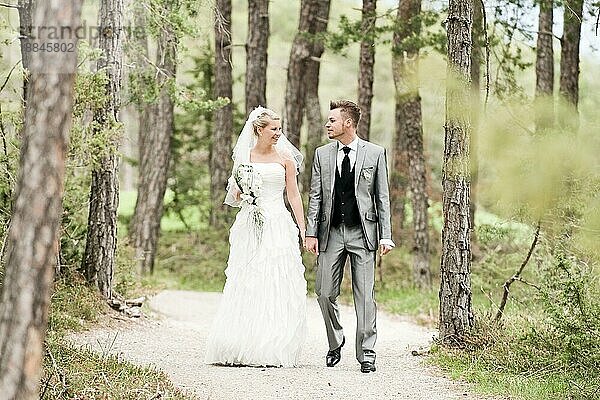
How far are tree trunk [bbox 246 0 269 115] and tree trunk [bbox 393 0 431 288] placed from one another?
12.1 ft

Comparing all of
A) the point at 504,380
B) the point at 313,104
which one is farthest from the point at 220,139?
the point at 504,380

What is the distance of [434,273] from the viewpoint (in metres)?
21.0

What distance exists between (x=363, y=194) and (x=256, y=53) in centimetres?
1177

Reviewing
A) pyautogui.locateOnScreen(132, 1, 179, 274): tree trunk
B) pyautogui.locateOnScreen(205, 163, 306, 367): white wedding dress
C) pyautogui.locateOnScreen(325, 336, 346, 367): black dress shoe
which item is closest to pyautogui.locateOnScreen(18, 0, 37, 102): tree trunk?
pyautogui.locateOnScreen(205, 163, 306, 367): white wedding dress

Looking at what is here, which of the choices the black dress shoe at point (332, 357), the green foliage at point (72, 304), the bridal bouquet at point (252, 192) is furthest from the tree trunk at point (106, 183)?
the black dress shoe at point (332, 357)

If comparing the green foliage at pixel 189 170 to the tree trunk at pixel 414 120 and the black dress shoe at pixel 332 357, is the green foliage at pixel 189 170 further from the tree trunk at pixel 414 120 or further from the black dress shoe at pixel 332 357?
the black dress shoe at pixel 332 357

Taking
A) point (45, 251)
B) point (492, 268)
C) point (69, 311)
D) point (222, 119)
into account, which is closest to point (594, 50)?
point (492, 268)

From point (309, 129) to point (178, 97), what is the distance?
8.37m

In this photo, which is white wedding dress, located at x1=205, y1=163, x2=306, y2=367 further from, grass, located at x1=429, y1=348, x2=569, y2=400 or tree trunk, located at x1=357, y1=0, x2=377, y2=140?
tree trunk, located at x1=357, y1=0, x2=377, y2=140

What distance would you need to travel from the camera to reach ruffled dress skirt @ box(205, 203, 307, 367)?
8656 mm

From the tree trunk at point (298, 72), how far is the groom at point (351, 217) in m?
10.4

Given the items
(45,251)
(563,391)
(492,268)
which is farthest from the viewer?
(492,268)

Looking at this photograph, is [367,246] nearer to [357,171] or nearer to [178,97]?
[357,171]

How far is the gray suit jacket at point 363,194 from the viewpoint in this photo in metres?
8.41
